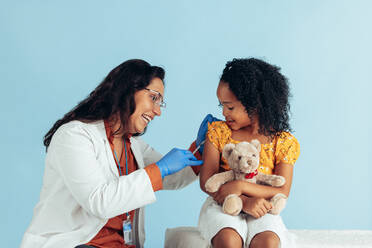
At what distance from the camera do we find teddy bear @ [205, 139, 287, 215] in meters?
1.89

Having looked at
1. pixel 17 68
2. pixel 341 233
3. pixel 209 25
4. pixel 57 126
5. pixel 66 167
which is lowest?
pixel 341 233

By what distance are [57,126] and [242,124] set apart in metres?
0.86

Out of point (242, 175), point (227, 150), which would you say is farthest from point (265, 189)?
point (227, 150)

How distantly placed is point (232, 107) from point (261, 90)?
163 mm

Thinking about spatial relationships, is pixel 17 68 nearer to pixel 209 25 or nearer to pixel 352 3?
pixel 209 25

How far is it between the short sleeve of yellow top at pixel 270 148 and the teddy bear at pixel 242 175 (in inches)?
3.8

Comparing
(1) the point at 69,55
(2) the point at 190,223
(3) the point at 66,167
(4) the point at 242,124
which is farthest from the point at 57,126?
(2) the point at 190,223

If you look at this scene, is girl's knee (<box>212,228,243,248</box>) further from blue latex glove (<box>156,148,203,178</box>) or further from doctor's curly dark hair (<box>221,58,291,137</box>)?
doctor's curly dark hair (<box>221,58,291,137</box>)

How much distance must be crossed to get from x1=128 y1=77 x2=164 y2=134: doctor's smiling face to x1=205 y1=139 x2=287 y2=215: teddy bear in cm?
39

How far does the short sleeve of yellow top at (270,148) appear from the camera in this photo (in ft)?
6.92

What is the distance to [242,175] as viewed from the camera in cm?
199

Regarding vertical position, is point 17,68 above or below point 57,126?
above

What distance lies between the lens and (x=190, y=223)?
355 cm

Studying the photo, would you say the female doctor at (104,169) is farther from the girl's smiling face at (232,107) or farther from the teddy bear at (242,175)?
the girl's smiling face at (232,107)
